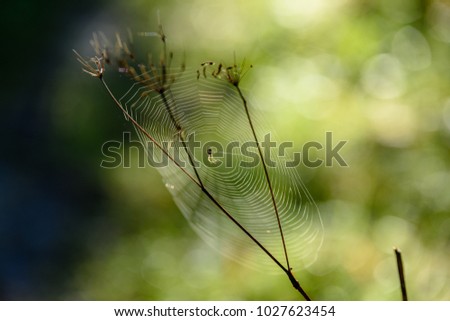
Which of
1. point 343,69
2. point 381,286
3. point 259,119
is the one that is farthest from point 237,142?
point 343,69

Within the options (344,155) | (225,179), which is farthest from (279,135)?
(225,179)

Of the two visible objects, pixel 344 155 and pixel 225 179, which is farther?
pixel 344 155

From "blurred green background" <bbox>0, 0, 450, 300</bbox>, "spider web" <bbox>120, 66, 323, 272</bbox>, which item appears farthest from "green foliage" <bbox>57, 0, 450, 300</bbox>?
"spider web" <bbox>120, 66, 323, 272</bbox>

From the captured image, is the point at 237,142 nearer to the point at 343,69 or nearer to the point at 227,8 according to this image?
the point at 343,69

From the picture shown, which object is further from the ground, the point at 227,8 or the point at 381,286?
the point at 227,8

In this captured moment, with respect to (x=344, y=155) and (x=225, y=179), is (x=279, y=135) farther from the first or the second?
(x=225, y=179)
